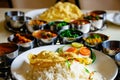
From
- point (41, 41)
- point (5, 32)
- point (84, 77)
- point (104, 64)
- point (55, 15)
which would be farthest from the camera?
point (55, 15)

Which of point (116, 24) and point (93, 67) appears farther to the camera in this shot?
point (116, 24)

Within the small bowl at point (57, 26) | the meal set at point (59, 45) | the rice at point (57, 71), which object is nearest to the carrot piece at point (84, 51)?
the meal set at point (59, 45)

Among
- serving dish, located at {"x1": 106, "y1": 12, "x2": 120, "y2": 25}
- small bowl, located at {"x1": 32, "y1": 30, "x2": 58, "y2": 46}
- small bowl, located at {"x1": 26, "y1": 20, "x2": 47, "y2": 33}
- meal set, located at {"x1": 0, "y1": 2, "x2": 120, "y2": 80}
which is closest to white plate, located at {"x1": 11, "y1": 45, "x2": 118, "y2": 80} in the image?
meal set, located at {"x1": 0, "y1": 2, "x2": 120, "y2": 80}

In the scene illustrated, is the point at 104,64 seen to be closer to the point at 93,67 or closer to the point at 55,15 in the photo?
the point at 93,67

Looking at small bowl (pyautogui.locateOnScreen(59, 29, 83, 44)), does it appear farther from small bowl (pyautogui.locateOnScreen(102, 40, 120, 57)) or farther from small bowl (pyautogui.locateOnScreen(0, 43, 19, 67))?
small bowl (pyautogui.locateOnScreen(0, 43, 19, 67))

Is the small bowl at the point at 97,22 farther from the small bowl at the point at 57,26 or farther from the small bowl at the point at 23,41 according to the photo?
the small bowl at the point at 23,41

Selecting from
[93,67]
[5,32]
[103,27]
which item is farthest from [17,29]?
[93,67]

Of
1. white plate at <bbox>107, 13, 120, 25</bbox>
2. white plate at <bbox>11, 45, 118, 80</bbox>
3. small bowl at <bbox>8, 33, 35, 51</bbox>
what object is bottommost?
white plate at <bbox>11, 45, 118, 80</bbox>
